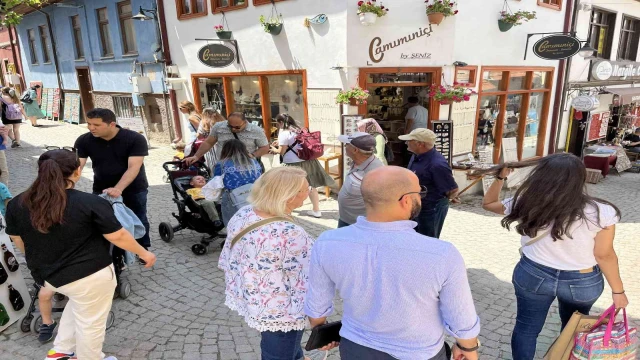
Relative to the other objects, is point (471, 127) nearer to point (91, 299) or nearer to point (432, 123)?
point (432, 123)

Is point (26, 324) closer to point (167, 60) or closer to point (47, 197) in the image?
point (47, 197)

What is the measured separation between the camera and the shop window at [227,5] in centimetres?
857

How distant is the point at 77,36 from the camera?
583 inches

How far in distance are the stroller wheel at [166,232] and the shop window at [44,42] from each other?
1566 cm

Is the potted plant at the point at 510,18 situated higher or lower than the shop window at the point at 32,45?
lower

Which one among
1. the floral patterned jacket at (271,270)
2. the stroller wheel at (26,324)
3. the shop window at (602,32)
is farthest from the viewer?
the shop window at (602,32)

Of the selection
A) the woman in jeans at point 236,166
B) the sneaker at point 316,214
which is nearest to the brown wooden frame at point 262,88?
the sneaker at point 316,214

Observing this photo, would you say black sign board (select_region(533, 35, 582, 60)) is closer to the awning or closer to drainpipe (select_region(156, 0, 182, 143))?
the awning

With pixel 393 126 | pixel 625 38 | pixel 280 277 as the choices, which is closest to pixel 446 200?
pixel 280 277

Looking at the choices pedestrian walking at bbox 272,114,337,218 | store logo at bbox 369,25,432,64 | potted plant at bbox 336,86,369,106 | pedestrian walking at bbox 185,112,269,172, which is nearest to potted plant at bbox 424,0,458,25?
store logo at bbox 369,25,432,64

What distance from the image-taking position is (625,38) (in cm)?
1236

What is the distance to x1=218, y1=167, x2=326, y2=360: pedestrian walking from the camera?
2.14 metres

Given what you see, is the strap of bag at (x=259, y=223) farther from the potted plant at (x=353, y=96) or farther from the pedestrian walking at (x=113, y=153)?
the potted plant at (x=353, y=96)

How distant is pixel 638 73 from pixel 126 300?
1557 centimetres
